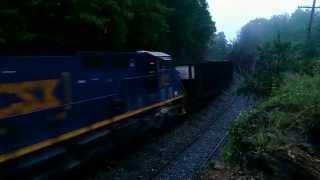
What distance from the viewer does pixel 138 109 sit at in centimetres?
1588

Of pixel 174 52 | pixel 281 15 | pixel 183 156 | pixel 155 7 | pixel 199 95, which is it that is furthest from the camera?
pixel 281 15

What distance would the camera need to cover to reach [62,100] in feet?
36.9

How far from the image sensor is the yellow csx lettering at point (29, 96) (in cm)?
938

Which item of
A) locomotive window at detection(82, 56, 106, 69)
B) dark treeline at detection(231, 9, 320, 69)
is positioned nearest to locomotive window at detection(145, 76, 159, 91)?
locomotive window at detection(82, 56, 106, 69)

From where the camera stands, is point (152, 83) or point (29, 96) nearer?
point (29, 96)

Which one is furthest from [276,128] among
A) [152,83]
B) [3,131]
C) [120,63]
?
[152,83]

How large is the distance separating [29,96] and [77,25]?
1201 cm

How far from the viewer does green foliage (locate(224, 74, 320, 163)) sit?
8430 mm

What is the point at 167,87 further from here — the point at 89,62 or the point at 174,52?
the point at 174,52

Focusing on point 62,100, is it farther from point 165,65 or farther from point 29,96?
point 165,65

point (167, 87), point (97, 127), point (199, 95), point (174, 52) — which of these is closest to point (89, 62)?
point (97, 127)

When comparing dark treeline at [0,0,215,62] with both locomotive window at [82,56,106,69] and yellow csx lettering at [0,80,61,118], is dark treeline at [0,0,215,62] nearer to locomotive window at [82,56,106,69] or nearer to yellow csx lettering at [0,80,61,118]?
locomotive window at [82,56,106,69]

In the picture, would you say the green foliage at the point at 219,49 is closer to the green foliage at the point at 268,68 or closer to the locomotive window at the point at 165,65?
the green foliage at the point at 268,68

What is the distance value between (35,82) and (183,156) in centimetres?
576
